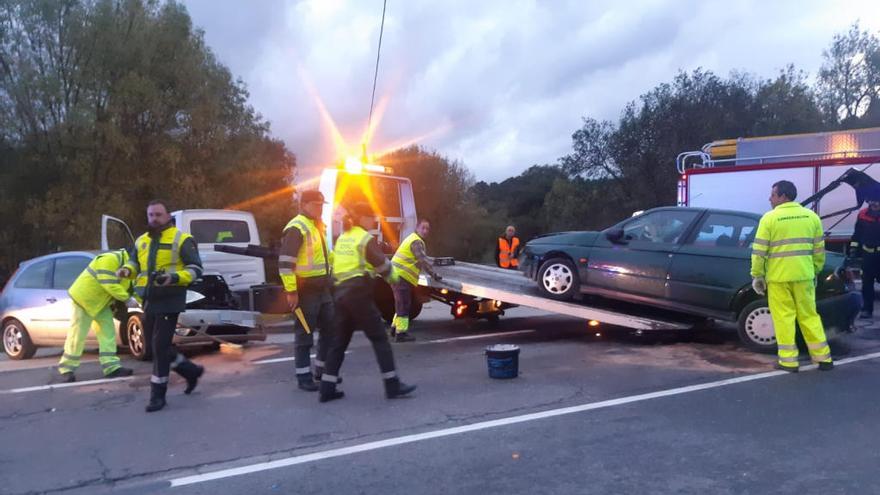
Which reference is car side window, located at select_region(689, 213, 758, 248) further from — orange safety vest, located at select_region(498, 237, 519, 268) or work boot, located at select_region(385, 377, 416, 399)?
orange safety vest, located at select_region(498, 237, 519, 268)

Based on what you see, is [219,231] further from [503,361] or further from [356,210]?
[503,361]

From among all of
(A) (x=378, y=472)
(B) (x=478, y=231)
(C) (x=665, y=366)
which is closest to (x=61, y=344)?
(A) (x=378, y=472)

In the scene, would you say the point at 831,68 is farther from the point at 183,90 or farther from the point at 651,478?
the point at 651,478

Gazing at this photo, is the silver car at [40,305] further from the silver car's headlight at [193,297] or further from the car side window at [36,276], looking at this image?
the silver car's headlight at [193,297]

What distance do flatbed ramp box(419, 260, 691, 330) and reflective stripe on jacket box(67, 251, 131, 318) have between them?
3.62m

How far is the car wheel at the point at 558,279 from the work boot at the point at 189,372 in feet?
13.9

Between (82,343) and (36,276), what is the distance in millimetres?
2294

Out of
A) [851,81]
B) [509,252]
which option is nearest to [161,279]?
[509,252]

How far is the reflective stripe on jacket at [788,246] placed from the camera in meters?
6.31

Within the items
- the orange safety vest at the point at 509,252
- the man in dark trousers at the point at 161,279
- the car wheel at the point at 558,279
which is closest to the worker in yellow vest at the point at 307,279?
the man in dark trousers at the point at 161,279

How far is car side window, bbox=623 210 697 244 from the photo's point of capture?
25.9 feet

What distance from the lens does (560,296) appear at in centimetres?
843

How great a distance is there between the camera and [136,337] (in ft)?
26.7

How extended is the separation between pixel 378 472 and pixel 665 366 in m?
3.86
